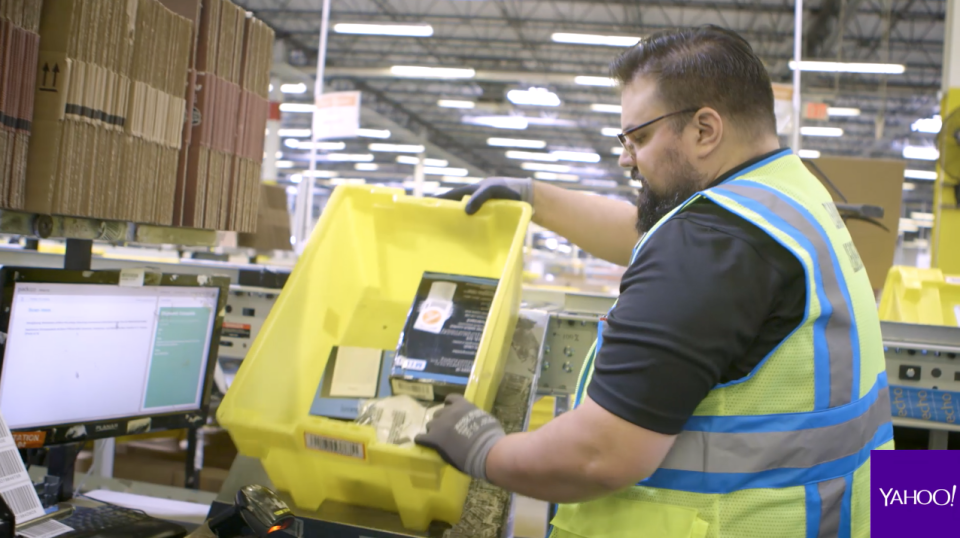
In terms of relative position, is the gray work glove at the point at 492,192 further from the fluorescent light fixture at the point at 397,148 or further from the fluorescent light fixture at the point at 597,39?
the fluorescent light fixture at the point at 397,148

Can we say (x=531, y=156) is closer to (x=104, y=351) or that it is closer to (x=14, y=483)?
(x=104, y=351)

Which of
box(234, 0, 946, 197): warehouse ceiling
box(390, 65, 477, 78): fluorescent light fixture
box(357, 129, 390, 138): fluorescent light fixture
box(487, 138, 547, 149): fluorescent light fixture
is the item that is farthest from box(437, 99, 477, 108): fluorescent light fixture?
box(487, 138, 547, 149): fluorescent light fixture

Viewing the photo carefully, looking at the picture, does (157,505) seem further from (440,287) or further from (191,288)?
(440,287)

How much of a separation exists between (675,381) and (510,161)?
64.9 ft

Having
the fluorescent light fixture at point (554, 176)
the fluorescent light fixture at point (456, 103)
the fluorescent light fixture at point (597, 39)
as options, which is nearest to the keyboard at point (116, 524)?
the fluorescent light fixture at point (597, 39)

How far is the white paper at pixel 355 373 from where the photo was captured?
1.46 m

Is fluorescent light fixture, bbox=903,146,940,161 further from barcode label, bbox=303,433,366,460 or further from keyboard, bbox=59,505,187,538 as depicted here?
keyboard, bbox=59,505,187,538

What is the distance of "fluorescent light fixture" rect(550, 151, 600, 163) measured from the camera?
703 inches

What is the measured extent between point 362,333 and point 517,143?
1616cm

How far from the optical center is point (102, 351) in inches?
55.9

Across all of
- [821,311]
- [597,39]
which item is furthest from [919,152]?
[821,311]

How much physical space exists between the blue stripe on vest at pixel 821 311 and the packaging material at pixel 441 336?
1.93 feet

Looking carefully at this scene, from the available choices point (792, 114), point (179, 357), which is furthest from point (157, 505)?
point (792, 114)

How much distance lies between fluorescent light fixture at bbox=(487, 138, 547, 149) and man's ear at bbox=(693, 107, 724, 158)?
53.1 ft
